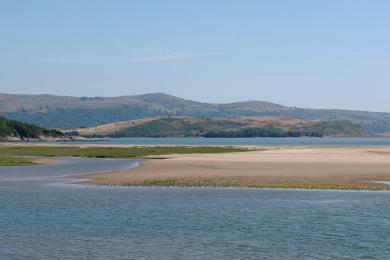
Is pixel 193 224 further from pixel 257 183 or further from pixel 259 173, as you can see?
pixel 259 173

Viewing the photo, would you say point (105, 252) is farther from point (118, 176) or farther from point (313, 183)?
point (118, 176)

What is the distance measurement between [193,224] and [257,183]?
19.8 m

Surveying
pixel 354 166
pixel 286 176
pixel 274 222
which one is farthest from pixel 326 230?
pixel 354 166

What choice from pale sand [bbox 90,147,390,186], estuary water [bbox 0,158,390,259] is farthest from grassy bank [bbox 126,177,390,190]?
estuary water [bbox 0,158,390,259]

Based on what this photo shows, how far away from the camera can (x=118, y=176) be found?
211 feet

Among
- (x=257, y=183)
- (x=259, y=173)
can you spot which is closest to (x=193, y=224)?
(x=257, y=183)

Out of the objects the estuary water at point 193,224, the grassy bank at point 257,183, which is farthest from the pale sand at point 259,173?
the estuary water at point 193,224

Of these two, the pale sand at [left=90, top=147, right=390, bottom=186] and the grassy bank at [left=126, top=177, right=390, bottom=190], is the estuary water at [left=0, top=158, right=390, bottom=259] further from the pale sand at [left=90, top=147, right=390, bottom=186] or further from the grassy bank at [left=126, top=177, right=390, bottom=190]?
the pale sand at [left=90, top=147, right=390, bottom=186]

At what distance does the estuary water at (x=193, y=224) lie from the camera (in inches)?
1113

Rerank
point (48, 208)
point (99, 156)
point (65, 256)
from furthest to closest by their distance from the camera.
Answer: point (99, 156), point (48, 208), point (65, 256)

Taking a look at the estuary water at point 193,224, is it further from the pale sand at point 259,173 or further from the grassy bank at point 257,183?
the pale sand at point 259,173

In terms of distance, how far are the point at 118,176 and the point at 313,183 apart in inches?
788

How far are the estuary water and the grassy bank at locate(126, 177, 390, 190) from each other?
85.9 inches

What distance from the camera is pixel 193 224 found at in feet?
115
